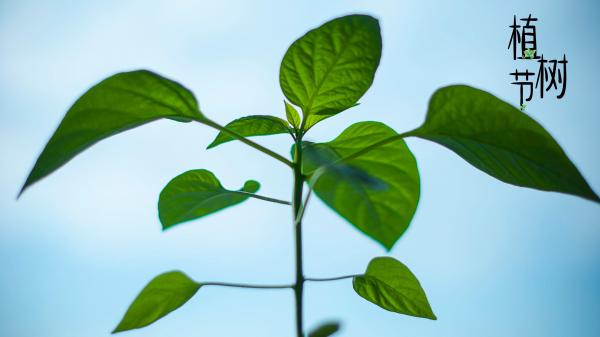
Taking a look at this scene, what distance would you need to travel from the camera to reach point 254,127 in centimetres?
51

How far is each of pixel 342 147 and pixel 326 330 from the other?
0.59ft

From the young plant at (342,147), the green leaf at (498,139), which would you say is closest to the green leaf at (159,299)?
the young plant at (342,147)

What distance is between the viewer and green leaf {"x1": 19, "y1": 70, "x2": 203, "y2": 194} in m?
0.35

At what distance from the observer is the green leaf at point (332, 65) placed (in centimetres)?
41

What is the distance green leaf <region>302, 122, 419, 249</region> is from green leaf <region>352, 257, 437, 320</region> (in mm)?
135

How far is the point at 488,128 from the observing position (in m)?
0.38

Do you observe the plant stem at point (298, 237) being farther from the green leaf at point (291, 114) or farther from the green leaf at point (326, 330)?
the green leaf at point (291, 114)

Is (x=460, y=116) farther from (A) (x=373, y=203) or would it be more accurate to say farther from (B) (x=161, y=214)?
(B) (x=161, y=214)

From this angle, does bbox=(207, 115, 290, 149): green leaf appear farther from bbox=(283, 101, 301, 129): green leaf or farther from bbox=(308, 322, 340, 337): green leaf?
bbox=(308, 322, 340, 337): green leaf

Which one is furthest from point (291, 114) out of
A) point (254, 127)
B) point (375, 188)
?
point (375, 188)

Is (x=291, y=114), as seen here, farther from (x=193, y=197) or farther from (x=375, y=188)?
(x=375, y=188)

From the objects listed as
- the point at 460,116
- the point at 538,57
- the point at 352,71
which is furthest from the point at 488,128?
the point at 538,57

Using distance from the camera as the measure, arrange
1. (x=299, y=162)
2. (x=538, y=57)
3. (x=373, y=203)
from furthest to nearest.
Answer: (x=538, y=57)
(x=299, y=162)
(x=373, y=203)

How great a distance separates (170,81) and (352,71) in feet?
0.52
